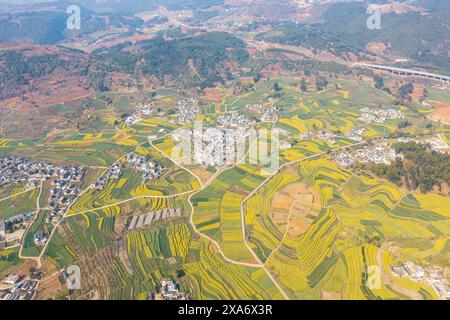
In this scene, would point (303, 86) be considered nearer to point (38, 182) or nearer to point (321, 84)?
point (321, 84)

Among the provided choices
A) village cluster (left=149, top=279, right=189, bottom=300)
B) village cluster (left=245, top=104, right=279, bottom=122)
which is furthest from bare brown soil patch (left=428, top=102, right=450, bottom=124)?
village cluster (left=149, top=279, right=189, bottom=300)

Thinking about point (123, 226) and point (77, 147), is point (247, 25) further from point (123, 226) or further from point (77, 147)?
point (123, 226)

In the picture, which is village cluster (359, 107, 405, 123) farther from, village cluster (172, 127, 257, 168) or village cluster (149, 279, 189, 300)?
village cluster (149, 279, 189, 300)

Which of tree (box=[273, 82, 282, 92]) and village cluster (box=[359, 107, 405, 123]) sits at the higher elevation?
tree (box=[273, 82, 282, 92])

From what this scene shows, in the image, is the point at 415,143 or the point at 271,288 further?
the point at 415,143

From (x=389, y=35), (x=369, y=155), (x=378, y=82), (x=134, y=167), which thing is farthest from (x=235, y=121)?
(x=389, y=35)

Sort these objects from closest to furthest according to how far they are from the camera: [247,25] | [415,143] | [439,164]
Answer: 1. [439,164]
2. [415,143]
3. [247,25]

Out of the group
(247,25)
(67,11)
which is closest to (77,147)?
(247,25)
